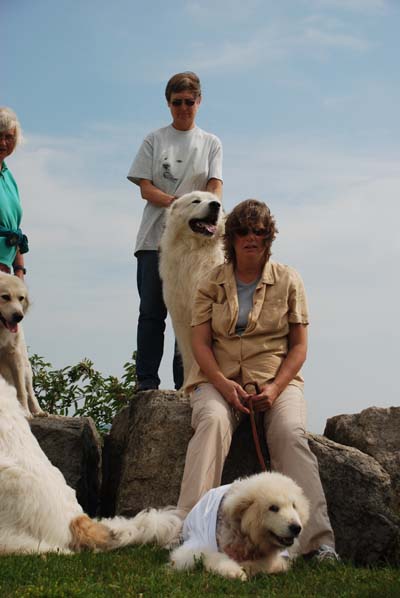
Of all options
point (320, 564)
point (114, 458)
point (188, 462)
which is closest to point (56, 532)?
point (188, 462)

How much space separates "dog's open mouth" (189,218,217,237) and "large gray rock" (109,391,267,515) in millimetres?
1758

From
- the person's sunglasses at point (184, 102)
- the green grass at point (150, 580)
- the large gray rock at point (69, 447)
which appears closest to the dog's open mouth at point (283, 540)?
the green grass at point (150, 580)

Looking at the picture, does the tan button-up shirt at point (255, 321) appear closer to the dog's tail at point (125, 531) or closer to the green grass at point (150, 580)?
the dog's tail at point (125, 531)

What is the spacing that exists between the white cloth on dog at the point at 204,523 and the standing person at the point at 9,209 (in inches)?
116

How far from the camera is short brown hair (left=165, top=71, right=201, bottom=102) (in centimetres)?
755

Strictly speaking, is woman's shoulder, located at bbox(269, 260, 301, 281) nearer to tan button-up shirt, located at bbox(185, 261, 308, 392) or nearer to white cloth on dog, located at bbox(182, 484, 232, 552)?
tan button-up shirt, located at bbox(185, 261, 308, 392)

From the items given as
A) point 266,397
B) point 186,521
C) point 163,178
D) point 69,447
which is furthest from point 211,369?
point 163,178

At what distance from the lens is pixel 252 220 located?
18.6 feet

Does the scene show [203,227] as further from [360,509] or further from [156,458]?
[360,509]

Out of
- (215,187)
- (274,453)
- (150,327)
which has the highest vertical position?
(215,187)

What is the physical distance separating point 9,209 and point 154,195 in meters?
1.42

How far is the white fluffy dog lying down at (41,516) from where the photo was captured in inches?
183

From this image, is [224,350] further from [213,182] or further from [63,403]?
[63,403]

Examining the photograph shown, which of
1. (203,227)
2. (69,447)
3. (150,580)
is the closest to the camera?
(150,580)
